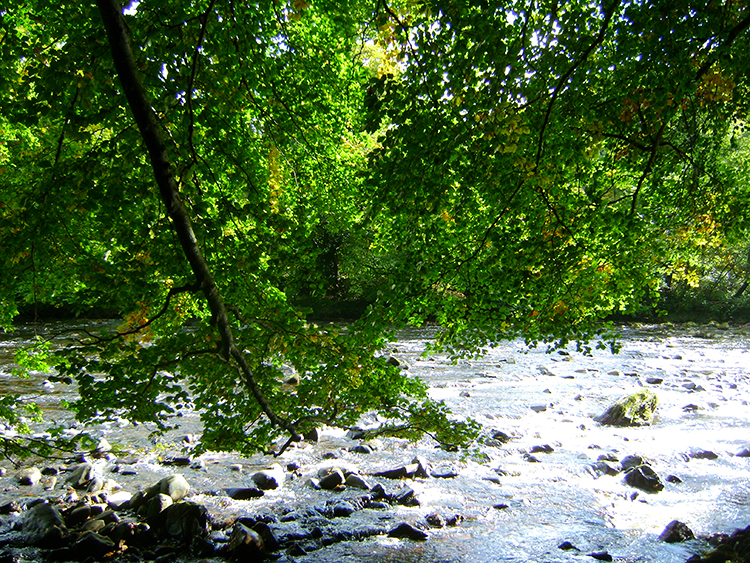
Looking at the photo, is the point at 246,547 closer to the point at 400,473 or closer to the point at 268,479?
the point at 268,479

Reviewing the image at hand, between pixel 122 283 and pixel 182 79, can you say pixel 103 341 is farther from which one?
pixel 182 79

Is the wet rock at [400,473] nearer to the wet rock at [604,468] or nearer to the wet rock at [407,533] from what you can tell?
the wet rock at [407,533]

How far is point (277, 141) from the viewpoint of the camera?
19.6 ft

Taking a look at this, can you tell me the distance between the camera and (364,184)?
6.02 m

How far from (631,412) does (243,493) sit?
854cm

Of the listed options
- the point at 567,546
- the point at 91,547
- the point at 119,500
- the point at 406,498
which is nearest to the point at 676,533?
the point at 567,546

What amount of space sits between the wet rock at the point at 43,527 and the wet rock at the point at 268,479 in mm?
2742

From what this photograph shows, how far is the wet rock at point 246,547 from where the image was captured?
6.70 metres

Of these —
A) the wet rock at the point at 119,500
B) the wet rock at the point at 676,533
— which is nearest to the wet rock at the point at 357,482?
the wet rock at the point at 119,500

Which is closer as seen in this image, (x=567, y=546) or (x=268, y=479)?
(x=567, y=546)

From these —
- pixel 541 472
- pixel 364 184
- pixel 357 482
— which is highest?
pixel 364 184

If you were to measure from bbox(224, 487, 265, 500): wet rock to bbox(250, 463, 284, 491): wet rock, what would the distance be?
24cm

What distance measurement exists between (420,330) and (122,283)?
76.5 ft

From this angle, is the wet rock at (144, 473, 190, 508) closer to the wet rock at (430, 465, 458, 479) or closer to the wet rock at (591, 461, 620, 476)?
the wet rock at (430, 465, 458, 479)
